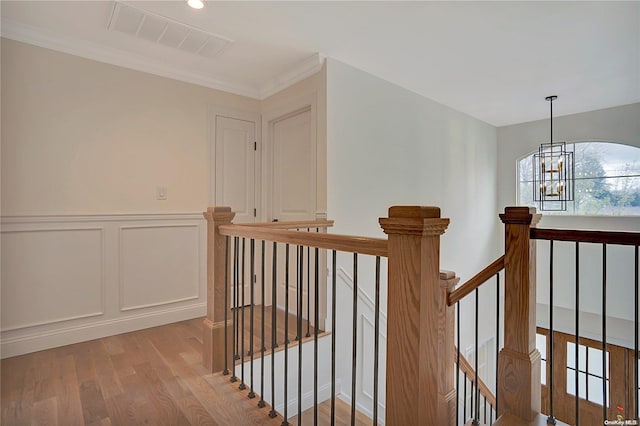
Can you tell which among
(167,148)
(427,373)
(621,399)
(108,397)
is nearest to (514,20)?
(427,373)

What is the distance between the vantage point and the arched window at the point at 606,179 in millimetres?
4320

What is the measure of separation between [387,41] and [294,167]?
4.76 feet

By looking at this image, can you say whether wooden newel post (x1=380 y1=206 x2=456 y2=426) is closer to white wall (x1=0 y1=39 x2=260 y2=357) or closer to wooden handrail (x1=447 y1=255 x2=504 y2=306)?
wooden handrail (x1=447 y1=255 x2=504 y2=306)

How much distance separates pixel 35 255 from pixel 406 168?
3.49 m

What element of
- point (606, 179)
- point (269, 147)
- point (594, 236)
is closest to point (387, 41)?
point (269, 147)

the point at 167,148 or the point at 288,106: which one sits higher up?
the point at 288,106

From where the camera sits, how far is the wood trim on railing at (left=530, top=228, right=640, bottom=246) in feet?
4.42

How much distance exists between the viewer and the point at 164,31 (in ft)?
8.28

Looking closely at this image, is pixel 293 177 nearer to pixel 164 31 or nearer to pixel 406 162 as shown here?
pixel 406 162

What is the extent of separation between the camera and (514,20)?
8.00 feet

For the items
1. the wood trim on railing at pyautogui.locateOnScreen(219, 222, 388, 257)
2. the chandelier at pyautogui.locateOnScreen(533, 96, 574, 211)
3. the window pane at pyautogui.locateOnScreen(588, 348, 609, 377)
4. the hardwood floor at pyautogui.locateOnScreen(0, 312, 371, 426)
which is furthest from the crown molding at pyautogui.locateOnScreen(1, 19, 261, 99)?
the window pane at pyautogui.locateOnScreen(588, 348, 609, 377)

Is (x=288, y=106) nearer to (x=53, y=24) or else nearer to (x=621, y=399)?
(x=53, y=24)

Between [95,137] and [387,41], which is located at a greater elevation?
[387,41]

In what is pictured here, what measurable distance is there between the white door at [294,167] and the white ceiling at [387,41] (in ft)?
1.39
